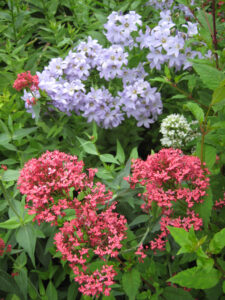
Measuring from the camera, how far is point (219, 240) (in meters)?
1.06

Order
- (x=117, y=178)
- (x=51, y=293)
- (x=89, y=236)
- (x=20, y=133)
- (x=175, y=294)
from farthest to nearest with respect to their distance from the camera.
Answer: (x=20, y=133) → (x=117, y=178) → (x=51, y=293) → (x=175, y=294) → (x=89, y=236)

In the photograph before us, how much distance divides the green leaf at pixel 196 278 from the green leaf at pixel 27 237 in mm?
715

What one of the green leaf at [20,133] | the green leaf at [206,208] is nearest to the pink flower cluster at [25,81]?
the green leaf at [20,133]

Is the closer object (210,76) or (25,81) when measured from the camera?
(210,76)

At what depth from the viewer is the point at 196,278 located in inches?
41.8

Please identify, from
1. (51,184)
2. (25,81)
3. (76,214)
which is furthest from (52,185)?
(25,81)

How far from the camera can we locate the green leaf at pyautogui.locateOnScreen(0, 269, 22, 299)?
64.3 inches

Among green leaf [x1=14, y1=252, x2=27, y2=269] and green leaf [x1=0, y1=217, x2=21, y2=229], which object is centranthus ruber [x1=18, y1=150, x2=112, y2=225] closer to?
green leaf [x1=0, y1=217, x2=21, y2=229]

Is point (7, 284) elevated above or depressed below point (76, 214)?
below

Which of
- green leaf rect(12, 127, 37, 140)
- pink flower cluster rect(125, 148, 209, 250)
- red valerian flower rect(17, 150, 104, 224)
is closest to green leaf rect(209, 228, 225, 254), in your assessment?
pink flower cluster rect(125, 148, 209, 250)

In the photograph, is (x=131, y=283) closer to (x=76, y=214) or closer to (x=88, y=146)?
(x=76, y=214)

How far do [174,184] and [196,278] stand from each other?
0.37 metres

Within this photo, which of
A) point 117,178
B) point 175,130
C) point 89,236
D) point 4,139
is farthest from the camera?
point 175,130

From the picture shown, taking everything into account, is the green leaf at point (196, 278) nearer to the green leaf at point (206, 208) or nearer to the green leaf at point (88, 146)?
the green leaf at point (206, 208)
